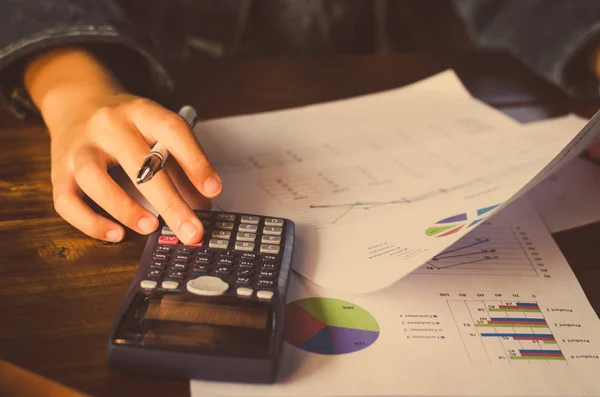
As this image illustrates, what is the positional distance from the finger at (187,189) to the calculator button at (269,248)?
0.08m

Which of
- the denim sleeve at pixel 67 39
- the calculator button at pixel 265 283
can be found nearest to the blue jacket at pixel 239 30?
the denim sleeve at pixel 67 39

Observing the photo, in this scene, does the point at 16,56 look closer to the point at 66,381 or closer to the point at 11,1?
the point at 11,1

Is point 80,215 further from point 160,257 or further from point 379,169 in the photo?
point 379,169

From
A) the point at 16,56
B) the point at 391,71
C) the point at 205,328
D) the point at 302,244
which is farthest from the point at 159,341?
the point at 391,71

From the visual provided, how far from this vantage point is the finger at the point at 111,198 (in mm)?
400

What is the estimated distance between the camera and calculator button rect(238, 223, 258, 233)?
1.29 feet

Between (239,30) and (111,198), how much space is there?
52cm

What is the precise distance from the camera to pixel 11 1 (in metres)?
0.56

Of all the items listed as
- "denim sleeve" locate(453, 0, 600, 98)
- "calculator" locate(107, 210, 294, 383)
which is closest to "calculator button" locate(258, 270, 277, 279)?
"calculator" locate(107, 210, 294, 383)

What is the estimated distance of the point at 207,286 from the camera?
0.34m

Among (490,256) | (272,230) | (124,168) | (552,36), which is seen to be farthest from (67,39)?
(552,36)

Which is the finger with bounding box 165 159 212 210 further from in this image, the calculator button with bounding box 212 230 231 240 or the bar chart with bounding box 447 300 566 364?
the bar chart with bounding box 447 300 566 364

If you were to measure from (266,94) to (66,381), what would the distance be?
0.41 meters

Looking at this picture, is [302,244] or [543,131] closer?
[302,244]
